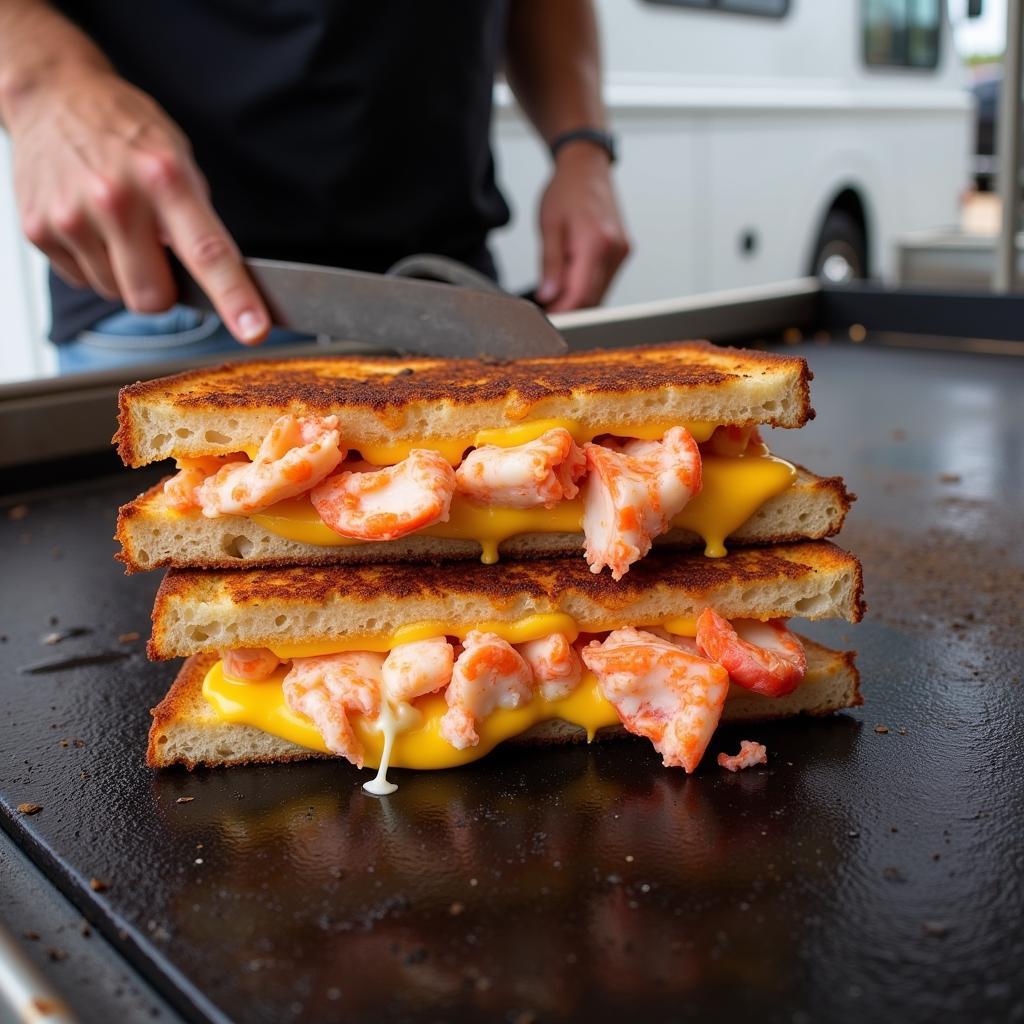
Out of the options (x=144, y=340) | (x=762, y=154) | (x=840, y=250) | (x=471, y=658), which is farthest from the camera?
(x=840, y=250)

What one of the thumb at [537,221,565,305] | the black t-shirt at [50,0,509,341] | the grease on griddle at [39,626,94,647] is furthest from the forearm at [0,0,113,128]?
the thumb at [537,221,565,305]

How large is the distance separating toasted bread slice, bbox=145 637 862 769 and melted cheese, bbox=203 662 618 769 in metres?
0.02

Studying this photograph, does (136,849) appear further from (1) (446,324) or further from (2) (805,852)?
(1) (446,324)

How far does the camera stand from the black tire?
10.2m

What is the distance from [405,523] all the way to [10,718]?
2.49 feet

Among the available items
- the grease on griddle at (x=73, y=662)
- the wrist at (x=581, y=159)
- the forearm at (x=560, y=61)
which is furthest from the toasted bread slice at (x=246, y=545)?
the forearm at (x=560, y=61)

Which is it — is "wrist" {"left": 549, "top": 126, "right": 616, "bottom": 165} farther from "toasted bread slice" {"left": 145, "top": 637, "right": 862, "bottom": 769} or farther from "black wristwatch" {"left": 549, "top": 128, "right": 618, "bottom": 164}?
"toasted bread slice" {"left": 145, "top": 637, "right": 862, "bottom": 769}

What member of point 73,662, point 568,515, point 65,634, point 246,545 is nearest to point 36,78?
point 65,634

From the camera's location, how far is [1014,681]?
5.89ft

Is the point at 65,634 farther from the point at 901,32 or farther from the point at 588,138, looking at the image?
the point at 901,32

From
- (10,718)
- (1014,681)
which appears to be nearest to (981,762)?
(1014,681)

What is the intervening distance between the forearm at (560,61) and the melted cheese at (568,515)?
106 inches

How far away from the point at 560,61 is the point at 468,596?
3021mm

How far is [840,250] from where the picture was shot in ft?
34.3
